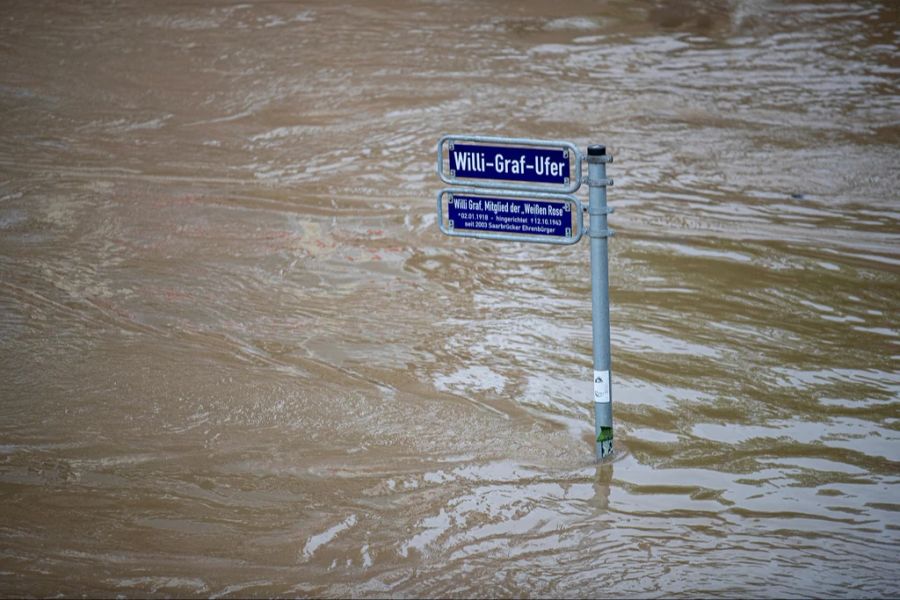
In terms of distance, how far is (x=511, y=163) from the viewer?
15.9 feet

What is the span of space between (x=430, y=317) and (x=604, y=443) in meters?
2.14

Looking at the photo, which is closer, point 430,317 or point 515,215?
point 515,215

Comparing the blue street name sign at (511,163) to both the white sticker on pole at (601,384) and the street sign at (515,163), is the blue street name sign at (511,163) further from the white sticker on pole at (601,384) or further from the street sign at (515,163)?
the white sticker on pole at (601,384)

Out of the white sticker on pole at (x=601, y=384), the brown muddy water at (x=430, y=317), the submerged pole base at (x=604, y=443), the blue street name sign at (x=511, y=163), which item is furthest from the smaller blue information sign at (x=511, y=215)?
the brown muddy water at (x=430, y=317)

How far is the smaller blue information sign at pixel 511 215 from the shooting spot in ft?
15.8

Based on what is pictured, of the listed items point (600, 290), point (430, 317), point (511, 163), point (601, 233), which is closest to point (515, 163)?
point (511, 163)

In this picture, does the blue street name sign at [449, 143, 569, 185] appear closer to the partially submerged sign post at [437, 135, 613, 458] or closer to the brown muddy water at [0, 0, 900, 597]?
the partially submerged sign post at [437, 135, 613, 458]

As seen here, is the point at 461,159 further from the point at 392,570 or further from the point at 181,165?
the point at 181,165

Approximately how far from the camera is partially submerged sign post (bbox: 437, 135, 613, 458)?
15.7 ft

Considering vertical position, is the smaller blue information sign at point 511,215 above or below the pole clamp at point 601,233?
above

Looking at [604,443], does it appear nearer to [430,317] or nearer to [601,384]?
[601,384]

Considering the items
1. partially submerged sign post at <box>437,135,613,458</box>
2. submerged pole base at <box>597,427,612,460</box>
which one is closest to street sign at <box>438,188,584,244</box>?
partially submerged sign post at <box>437,135,613,458</box>

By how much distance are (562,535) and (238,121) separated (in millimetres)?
7550

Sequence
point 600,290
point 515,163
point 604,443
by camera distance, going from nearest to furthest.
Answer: point 515,163 < point 600,290 < point 604,443
